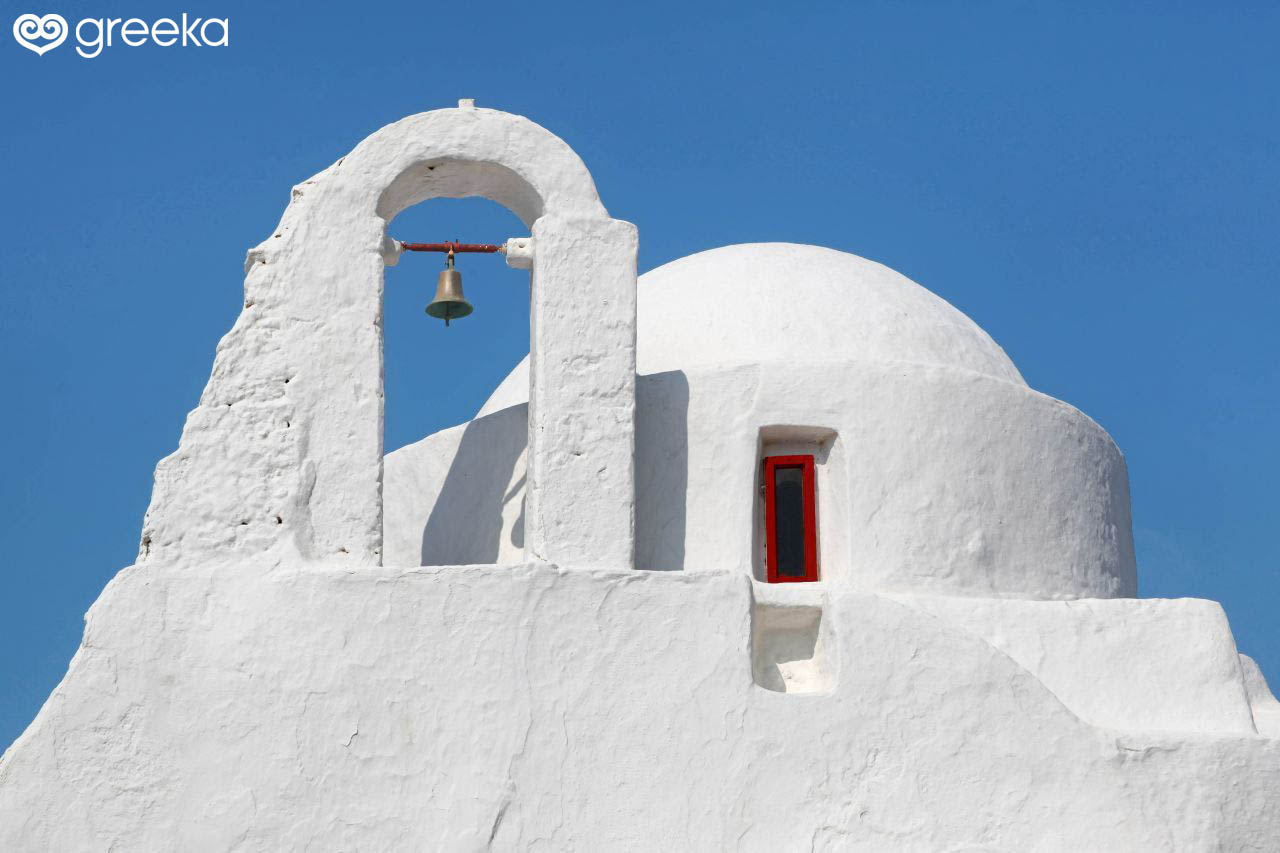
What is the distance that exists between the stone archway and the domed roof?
5.25 ft

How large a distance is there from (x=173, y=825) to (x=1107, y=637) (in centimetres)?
667

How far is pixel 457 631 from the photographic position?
40.9 ft

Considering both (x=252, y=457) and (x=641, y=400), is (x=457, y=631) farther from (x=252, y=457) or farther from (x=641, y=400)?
(x=641, y=400)

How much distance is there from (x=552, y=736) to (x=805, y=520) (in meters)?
3.15

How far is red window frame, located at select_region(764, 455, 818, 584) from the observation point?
14.4 meters

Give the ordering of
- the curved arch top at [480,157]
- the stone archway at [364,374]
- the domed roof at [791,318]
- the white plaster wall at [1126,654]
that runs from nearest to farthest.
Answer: the stone archway at [364,374]
the white plaster wall at [1126,654]
the curved arch top at [480,157]
the domed roof at [791,318]

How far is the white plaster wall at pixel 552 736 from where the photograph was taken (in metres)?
12.2

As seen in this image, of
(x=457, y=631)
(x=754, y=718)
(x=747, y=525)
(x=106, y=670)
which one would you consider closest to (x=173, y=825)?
(x=106, y=670)

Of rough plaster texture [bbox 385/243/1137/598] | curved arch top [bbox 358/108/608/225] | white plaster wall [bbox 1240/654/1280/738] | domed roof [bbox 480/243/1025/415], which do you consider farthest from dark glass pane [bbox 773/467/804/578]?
white plaster wall [bbox 1240/654/1280/738]

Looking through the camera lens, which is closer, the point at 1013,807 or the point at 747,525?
the point at 1013,807

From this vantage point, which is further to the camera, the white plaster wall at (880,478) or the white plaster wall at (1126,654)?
the white plaster wall at (880,478)

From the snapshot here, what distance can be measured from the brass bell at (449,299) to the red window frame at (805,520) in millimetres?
2934

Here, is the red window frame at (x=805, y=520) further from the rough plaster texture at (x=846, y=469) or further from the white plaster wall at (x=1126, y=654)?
the white plaster wall at (x=1126, y=654)

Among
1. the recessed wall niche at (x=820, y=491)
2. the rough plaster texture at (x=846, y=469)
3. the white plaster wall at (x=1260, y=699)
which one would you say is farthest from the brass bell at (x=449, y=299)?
the white plaster wall at (x=1260, y=699)
